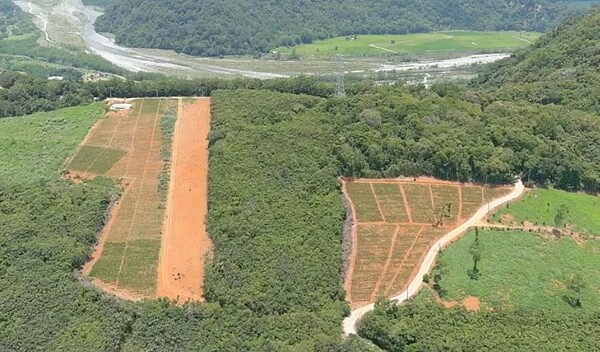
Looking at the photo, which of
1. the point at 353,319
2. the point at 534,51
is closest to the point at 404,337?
the point at 353,319

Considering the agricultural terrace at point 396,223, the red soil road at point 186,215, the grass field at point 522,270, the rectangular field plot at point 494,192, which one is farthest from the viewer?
the rectangular field plot at point 494,192

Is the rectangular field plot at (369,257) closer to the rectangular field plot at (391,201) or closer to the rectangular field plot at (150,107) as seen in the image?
the rectangular field plot at (391,201)

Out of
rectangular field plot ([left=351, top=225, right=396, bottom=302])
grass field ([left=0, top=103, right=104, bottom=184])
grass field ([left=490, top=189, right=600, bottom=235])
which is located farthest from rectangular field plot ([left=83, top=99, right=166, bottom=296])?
grass field ([left=490, top=189, right=600, bottom=235])

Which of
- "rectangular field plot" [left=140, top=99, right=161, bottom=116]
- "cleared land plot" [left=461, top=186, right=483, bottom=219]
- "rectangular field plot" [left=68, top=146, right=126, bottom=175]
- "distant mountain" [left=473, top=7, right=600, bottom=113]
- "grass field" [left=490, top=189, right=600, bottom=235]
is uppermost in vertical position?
"distant mountain" [left=473, top=7, right=600, bottom=113]

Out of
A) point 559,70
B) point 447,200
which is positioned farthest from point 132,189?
point 559,70

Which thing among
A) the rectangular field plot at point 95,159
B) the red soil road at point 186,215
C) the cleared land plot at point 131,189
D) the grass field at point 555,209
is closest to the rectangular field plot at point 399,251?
the grass field at point 555,209

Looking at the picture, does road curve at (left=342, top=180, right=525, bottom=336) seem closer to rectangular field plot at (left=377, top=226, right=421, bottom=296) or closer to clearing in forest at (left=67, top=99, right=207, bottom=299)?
rectangular field plot at (left=377, top=226, right=421, bottom=296)
